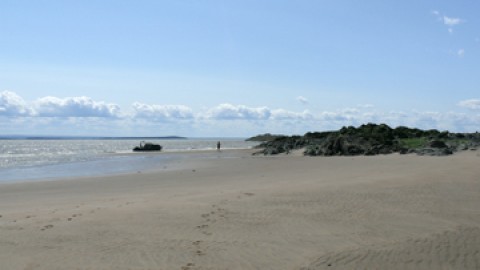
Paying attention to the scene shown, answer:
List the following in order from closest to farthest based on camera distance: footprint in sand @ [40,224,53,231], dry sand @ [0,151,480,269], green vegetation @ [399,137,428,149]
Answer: dry sand @ [0,151,480,269] < footprint in sand @ [40,224,53,231] < green vegetation @ [399,137,428,149]

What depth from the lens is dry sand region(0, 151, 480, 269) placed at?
8.22 m

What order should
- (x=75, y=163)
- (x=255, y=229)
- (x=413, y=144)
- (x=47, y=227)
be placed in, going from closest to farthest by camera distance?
(x=255, y=229) < (x=47, y=227) < (x=75, y=163) < (x=413, y=144)

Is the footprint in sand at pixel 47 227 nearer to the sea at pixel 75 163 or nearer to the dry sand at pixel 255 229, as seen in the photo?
the dry sand at pixel 255 229

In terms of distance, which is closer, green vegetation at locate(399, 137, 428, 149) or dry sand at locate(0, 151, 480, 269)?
dry sand at locate(0, 151, 480, 269)

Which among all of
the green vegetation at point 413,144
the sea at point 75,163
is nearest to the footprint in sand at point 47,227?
the sea at point 75,163

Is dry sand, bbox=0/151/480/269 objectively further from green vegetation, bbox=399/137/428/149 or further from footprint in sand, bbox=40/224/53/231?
green vegetation, bbox=399/137/428/149

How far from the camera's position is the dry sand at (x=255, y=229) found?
8.22 metres

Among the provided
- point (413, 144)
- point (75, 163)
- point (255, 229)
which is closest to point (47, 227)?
point (255, 229)

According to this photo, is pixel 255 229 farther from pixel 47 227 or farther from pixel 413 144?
pixel 413 144

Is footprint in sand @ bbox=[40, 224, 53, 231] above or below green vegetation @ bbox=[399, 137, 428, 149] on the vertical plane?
below

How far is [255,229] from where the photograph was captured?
1026 centimetres

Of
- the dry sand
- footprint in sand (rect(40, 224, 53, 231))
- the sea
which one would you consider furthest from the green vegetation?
footprint in sand (rect(40, 224, 53, 231))

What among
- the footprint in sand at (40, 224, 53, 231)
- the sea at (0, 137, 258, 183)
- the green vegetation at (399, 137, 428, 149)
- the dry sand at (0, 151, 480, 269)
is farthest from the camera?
the green vegetation at (399, 137, 428, 149)

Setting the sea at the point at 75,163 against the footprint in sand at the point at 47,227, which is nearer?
the footprint in sand at the point at 47,227
